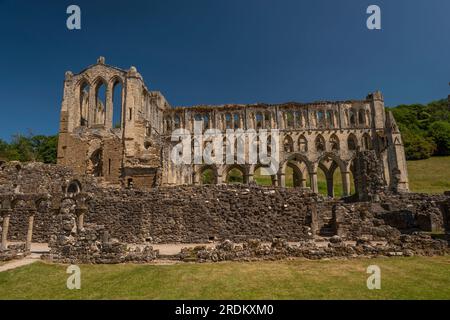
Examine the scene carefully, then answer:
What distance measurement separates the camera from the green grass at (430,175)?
41.1 meters

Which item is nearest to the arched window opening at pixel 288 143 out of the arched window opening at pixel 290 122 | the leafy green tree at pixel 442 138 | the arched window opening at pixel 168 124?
the arched window opening at pixel 290 122

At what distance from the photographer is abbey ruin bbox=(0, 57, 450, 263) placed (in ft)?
33.6

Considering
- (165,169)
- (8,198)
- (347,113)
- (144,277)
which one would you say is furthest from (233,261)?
(347,113)

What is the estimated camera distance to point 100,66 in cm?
3300

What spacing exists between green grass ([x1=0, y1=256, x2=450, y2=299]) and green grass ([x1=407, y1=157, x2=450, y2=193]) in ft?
123

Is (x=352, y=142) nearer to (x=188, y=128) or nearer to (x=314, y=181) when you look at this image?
(x=314, y=181)

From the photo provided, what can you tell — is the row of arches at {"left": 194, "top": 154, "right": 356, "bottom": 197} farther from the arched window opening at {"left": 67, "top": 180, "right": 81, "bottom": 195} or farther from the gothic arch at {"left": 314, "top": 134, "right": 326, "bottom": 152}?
the arched window opening at {"left": 67, "top": 180, "right": 81, "bottom": 195}

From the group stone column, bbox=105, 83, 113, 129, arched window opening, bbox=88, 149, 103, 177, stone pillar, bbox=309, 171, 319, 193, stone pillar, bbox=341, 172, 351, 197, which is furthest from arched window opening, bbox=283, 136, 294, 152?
arched window opening, bbox=88, 149, 103, 177

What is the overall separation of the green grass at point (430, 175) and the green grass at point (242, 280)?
123 ft

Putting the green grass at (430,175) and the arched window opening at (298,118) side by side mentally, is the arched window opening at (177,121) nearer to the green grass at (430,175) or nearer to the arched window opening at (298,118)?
the arched window opening at (298,118)

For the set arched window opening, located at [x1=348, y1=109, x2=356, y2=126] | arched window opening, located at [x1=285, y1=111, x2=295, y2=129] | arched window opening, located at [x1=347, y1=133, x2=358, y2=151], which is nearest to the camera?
arched window opening, located at [x1=347, y1=133, x2=358, y2=151]
